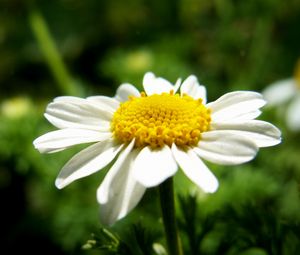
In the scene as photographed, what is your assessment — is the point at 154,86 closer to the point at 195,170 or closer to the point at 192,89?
the point at 192,89

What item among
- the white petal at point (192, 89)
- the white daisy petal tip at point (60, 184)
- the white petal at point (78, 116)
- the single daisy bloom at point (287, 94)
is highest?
the single daisy bloom at point (287, 94)

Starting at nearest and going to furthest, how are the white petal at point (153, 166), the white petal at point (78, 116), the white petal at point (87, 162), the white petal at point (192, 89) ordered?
the white petal at point (153, 166), the white petal at point (87, 162), the white petal at point (78, 116), the white petal at point (192, 89)

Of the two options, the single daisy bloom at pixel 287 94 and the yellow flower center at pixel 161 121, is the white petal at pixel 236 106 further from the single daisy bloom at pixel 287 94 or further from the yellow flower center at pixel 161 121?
the single daisy bloom at pixel 287 94

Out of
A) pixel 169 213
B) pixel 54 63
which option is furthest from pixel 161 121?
pixel 54 63

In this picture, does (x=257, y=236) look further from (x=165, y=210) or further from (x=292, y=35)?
(x=292, y=35)

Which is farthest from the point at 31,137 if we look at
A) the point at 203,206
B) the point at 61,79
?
the point at 203,206

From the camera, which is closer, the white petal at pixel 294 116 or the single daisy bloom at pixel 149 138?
the single daisy bloom at pixel 149 138

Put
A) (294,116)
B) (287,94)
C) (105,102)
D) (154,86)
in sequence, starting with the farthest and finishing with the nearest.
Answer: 1. (287,94)
2. (294,116)
3. (154,86)
4. (105,102)

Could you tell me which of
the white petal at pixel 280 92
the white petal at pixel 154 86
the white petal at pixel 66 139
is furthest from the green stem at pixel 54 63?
the white petal at pixel 66 139
